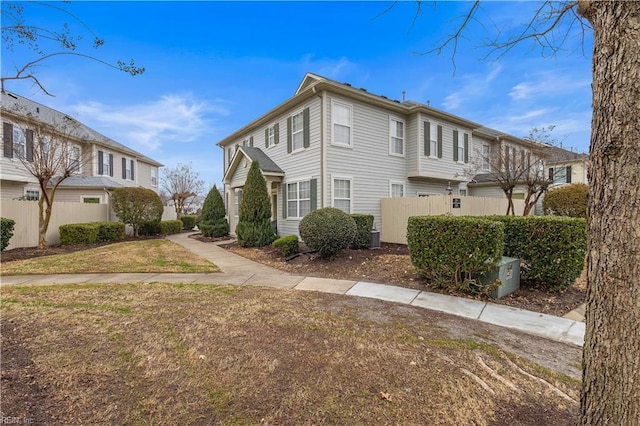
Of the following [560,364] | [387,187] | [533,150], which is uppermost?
[533,150]

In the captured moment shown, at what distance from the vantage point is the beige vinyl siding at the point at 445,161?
1340 cm

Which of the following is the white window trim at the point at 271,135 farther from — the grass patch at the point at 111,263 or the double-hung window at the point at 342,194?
the grass patch at the point at 111,263

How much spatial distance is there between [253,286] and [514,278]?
17.7ft

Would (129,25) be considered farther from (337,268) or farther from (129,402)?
(337,268)

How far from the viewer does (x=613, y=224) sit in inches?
65.4

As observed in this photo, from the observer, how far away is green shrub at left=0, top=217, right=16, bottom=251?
9625mm

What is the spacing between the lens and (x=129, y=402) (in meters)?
2.44

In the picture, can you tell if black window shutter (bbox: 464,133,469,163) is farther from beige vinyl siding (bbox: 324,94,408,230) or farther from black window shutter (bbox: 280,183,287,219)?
black window shutter (bbox: 280,183,287,219)

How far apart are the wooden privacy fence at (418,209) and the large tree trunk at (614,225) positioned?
9167 millimetres

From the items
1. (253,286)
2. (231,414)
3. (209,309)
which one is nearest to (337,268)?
(253,286)

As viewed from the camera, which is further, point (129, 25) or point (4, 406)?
point (129, 25)

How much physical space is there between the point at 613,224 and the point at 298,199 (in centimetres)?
1113

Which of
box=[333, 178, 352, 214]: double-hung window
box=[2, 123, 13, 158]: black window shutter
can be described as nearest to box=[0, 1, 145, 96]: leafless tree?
box=[333, 178, 352, 214]: double-hung window

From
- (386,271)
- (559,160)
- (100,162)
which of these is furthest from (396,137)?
(100,162)
